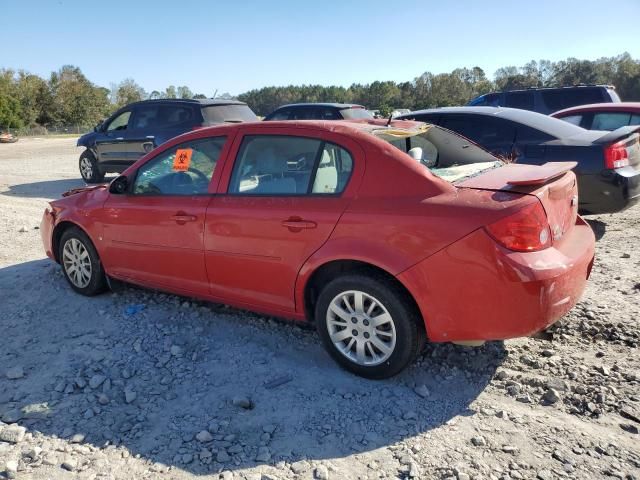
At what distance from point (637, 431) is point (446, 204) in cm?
157

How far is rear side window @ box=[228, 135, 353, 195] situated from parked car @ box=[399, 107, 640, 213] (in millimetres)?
3435

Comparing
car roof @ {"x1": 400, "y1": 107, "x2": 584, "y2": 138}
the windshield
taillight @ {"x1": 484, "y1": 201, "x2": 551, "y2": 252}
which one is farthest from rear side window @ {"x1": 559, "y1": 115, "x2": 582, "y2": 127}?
taillight @ {"x1": 484, "y1": 201, "x2": 551, "y2": 252}

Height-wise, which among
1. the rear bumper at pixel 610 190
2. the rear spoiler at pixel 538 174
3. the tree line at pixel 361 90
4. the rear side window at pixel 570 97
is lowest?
the rear bumper at pixel 610 190

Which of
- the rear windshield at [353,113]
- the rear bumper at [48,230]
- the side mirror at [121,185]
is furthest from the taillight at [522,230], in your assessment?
the rear windshield at [353,113]

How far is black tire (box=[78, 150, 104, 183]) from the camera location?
1265 centimetres

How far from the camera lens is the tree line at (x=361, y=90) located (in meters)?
46.0

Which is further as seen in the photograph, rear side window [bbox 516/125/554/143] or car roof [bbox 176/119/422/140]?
rear side window [bbox 516/125/554/143]

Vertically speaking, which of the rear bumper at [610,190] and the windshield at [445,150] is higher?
the windshield at [445,150]

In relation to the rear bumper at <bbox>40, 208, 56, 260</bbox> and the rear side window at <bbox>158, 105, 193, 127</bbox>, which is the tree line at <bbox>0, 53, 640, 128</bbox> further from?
the rear bumper at <bbox>40, 208, 56, 260</bbox>

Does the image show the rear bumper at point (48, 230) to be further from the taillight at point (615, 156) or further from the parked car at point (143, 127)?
the taillight at point (615, 156)

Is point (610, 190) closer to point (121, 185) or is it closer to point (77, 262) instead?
point (121, 185)

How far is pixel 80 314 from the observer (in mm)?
4676

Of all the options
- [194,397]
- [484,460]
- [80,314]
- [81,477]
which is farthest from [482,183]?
[80,314]

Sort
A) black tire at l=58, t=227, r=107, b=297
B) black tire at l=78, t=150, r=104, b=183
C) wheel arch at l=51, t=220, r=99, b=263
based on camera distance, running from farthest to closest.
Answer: black tire at l=78, t=150, r=104, b=183 < wheel arch at l=51, t=220, r=99, b=263 < black tire at l=58, t=227, r=107, b=297
